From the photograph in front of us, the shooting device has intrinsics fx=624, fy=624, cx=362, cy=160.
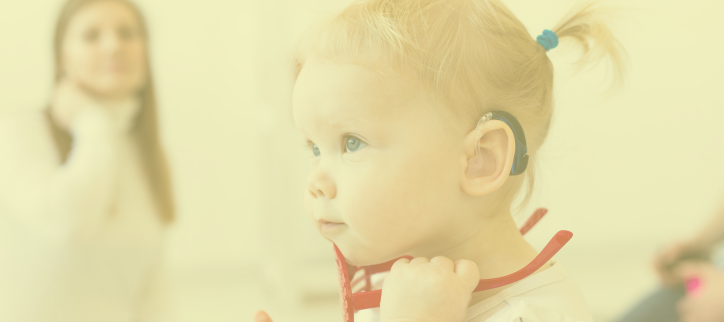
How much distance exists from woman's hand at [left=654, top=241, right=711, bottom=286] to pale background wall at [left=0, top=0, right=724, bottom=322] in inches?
35.9

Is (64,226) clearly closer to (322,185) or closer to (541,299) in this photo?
(322,185)

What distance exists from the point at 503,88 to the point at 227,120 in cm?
209

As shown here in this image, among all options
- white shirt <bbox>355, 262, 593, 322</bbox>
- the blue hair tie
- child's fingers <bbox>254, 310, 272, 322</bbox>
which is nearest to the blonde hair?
the blue hair tie

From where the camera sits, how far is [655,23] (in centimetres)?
234

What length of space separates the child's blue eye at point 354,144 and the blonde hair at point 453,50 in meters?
0.08

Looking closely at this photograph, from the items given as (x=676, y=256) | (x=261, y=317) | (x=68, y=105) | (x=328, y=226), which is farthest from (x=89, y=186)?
(x=676, y=256)

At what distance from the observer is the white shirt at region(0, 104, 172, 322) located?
5.38 ft

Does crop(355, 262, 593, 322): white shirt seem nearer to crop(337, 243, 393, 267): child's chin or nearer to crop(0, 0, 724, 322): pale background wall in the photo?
crop(337, 243, 393, 267): child's chin

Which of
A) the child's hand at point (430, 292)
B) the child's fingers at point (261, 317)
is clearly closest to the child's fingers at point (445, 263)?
the child's hand at point (430, 292)

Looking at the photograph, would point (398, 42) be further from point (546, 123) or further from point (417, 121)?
point (546, 123)

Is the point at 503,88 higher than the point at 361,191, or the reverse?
the point at 503,88

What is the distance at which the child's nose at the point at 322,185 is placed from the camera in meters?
0.68

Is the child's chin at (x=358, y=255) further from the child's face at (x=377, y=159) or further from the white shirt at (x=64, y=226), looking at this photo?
the white shirt at (x=64, y=226)

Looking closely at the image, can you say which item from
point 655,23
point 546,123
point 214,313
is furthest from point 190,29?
point 546,123
